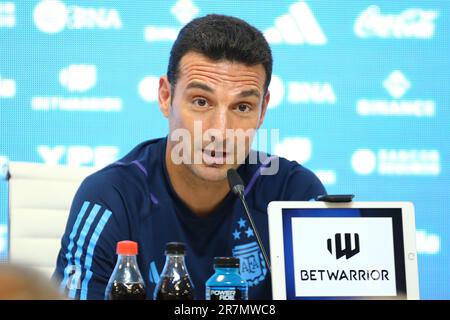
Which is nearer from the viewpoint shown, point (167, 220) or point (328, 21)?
point (167, 220)

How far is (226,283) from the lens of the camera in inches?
51.6

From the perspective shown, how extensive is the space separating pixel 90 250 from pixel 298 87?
1.63 metres

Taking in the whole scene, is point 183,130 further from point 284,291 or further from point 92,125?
point 92,125

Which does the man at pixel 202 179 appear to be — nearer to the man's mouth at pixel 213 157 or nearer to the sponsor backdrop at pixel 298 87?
the man's mouth at pixel 213 157

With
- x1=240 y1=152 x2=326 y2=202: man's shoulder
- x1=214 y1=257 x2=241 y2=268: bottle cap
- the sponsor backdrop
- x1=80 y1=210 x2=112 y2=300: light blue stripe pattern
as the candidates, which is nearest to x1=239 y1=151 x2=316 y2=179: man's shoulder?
x1=240 y1=152 x2=326 y2=202: man's shoulder

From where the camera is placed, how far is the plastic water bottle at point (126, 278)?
4.16 ft

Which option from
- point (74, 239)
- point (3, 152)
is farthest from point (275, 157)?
point (3, 152)

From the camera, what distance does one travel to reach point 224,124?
1747mm

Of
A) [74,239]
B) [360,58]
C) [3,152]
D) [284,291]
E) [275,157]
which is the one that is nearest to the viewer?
[284,291]

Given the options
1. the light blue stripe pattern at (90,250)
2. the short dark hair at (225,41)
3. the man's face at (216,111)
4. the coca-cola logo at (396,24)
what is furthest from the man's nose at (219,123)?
the coca-cola logo at (396,24)

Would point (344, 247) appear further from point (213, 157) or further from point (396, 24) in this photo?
point (396, 24)

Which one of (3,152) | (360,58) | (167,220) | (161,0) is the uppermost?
(161,0)

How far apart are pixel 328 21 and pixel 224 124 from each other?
4.71 feet

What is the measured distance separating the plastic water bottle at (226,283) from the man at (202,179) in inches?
12.2
